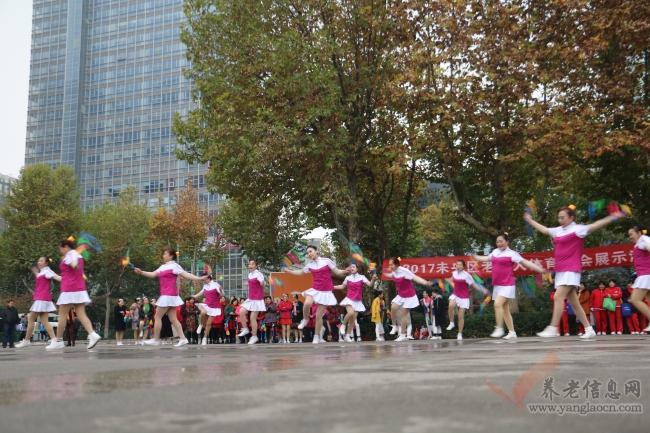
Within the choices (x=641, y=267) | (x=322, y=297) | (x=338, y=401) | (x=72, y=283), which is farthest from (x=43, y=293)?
(x=338, y=401)

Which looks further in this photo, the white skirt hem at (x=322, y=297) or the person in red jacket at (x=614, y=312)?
Result: the person in red jacket at (x=614, y=312)

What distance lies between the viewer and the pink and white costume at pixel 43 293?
15727 millimetres

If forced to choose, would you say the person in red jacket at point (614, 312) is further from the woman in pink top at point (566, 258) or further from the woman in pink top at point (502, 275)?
the woman in pink top at point (566, 258)

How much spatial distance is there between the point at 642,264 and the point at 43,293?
13.5 m

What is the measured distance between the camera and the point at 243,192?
29.6m

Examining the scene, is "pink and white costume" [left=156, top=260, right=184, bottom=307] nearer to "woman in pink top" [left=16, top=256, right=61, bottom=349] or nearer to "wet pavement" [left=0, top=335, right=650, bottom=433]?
"woman in pink top" [left=16, top=256, right=61, bottom=349]

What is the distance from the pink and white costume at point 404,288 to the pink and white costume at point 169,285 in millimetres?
6452

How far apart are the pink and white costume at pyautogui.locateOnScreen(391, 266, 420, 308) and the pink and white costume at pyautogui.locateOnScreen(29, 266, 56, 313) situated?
8.77m

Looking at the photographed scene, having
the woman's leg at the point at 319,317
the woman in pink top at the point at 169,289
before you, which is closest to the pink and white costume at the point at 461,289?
the woman's leg at the point at 319,317

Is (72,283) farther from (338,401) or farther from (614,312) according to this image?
(614,312)

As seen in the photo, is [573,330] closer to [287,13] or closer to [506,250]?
[506,250]

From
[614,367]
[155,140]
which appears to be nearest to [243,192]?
[614,367]

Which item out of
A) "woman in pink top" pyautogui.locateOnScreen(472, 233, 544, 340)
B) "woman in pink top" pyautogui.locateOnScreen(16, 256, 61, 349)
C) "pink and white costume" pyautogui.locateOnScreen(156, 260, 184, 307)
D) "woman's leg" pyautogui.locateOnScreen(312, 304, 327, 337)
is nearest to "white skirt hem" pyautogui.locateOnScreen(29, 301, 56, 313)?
"woman in pink top" pyautogui.locateOnScreen(16, 256, 61, 349)

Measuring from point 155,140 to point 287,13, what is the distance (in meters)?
86.8
